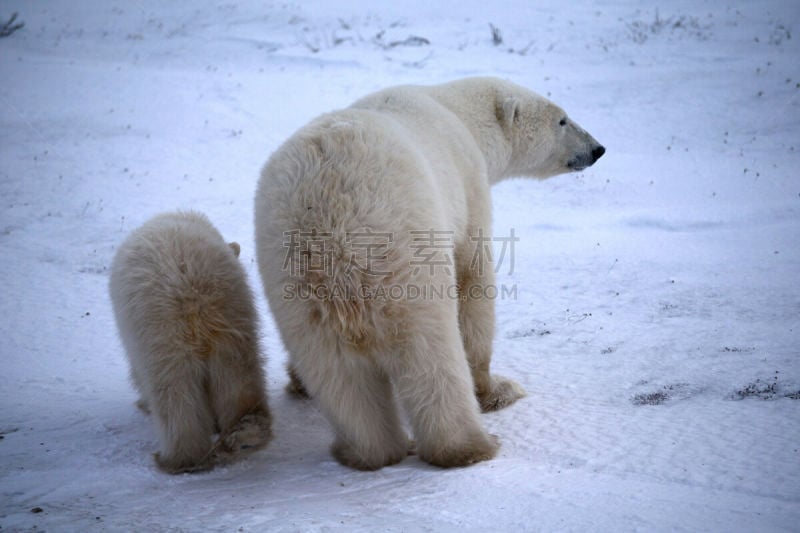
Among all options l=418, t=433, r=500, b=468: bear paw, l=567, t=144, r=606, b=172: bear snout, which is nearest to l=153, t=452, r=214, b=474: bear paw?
l=418, t=433, r=500, b=468: bear paw

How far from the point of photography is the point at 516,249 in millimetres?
7680

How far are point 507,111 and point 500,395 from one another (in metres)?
2.05

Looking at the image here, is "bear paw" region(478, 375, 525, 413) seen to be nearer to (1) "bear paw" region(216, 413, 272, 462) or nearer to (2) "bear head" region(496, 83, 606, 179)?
(1) "bear paw" region(216, 413, 272, 462)

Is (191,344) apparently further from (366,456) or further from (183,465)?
(366,456)

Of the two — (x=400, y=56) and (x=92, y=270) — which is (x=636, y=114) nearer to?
(x=400, y=56)

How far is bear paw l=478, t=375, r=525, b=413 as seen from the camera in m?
4.36

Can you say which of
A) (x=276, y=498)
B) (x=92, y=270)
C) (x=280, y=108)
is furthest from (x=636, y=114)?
(x=276, y=498)

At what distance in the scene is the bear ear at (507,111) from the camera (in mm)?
5016

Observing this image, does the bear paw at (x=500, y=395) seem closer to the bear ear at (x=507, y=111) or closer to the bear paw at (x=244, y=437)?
the bear paw at (x=244, y=437)

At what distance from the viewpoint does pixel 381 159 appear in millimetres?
3229

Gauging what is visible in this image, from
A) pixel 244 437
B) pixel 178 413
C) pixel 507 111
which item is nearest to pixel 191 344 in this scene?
pixel 178 413

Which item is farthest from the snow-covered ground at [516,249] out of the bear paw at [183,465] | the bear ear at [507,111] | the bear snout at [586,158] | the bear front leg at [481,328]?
the bear ear at [507,111]

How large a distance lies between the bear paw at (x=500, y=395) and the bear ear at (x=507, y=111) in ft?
6.21

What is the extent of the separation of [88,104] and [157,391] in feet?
30.8
